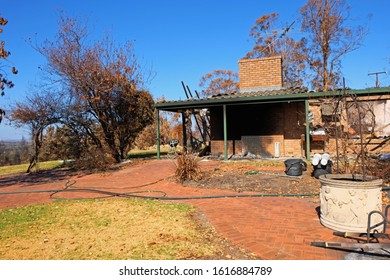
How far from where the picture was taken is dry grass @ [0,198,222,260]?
352cm

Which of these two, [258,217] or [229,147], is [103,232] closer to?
[258,217]

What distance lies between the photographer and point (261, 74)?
1470 cm

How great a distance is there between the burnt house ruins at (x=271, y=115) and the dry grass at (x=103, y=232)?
742cm

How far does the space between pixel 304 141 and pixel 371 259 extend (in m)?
9.93

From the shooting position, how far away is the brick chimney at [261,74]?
14461 mm

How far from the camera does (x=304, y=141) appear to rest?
12.6 m

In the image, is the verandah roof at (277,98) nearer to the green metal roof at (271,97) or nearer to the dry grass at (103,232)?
the green metal roof at (271,97)

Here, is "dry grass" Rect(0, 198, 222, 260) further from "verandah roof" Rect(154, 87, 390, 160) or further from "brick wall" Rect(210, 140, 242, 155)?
"brick wall" Rect(210, 140, 242, 155)

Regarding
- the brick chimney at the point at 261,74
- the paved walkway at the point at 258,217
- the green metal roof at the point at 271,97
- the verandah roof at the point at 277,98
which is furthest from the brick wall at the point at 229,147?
the paved walkway at the point at 258,217

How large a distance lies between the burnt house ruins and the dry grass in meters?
7.42

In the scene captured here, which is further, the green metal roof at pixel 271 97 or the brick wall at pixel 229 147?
the brick wall at pixel 229 147

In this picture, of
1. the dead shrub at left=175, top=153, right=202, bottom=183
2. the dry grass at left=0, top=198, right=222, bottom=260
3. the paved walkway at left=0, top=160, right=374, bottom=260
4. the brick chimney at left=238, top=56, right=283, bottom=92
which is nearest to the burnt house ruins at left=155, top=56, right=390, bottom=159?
the brick chimney at left=238, top=56, right=283, bottom=92
